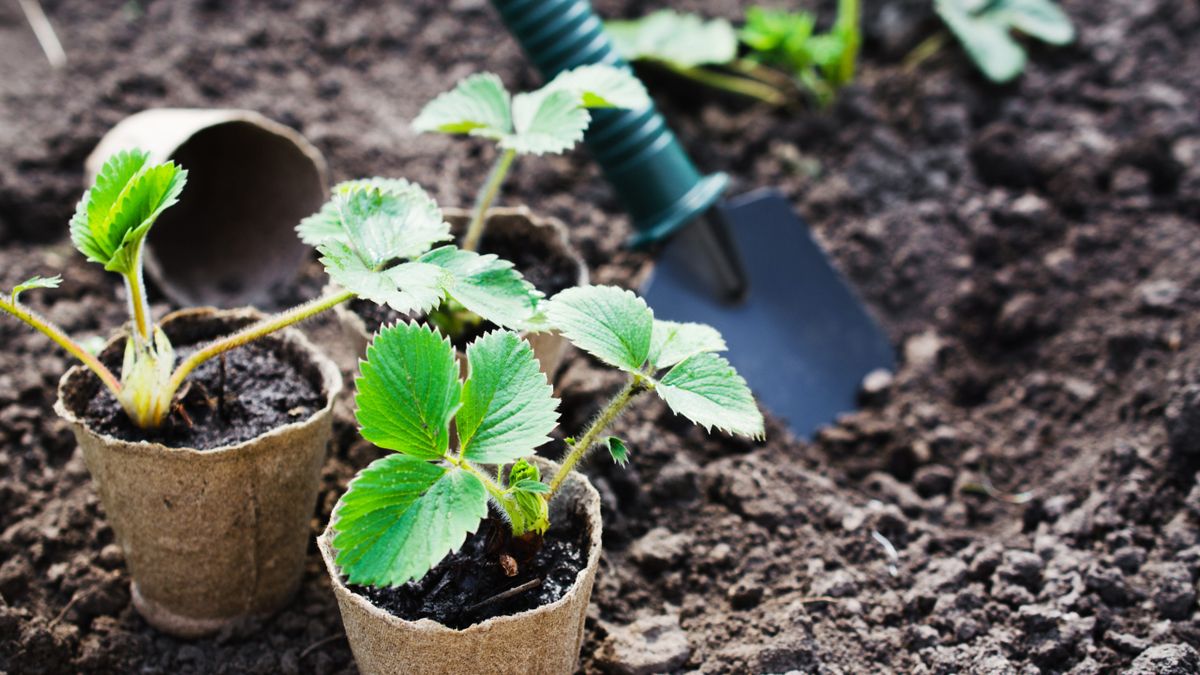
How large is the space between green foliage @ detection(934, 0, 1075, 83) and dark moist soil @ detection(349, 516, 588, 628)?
1857 mm

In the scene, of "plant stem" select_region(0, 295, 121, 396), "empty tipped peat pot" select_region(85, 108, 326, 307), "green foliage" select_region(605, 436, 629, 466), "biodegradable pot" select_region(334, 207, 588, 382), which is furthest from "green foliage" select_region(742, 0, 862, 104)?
"plant stem" select_region(0, 295, 121, 396)

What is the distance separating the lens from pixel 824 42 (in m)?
2.62

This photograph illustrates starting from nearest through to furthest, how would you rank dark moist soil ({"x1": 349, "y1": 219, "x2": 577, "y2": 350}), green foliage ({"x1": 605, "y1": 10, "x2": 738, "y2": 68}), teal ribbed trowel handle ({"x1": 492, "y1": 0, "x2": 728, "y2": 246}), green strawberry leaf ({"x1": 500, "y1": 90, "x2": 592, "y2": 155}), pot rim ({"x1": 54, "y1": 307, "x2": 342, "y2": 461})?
pot rim ({"x1": 54, "y1": 307, "x2": 342, "y2": 461}) → green strawberry leaf ({"x1": 500, "y1": 90, "x2": 592, "y2": 155}) → dark moist soil ({"x1": 349, "y1": 219, "x2": 577, "y2": 350}) → teal ribbed trowel handle ({"x1": 492, "y1": 0, "x2": 728, "y2": 246}) → green foliage ({"x1": 605, "y1": 10, "x2": 738, "y2": 68})

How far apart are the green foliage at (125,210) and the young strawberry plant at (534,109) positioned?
0.38 meters

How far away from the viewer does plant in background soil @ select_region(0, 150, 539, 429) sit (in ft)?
4.27

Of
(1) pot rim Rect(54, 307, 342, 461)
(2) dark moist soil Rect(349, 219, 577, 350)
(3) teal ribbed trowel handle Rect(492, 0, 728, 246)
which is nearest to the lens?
(1) pot rim Rect(54, 307, 342, 461)

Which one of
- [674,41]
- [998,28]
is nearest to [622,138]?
[674,41]

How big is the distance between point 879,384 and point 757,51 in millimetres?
978

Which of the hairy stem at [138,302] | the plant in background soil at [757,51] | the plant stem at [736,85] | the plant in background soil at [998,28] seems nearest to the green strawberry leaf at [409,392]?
the hairy stem at [138,302]

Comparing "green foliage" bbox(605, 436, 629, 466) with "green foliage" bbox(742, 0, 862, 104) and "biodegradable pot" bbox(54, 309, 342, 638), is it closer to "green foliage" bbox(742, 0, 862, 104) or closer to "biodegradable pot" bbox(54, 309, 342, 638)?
"biodegradable pot" bbox(54, 309, 342, 638)

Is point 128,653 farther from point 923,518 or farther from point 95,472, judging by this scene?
point 923,518

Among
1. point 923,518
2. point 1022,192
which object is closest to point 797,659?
point 923,518

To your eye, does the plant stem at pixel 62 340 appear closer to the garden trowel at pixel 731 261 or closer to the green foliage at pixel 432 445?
the green foliage at pixel 432 445

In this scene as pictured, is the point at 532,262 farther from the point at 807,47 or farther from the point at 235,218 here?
the point at 807,47
